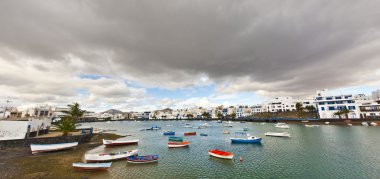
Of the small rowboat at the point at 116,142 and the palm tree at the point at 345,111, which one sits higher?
the palm tree at the point at 345,111

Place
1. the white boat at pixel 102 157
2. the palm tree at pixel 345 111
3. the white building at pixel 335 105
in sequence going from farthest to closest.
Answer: the white building at pixel 335 105
the palm tree at pixel 345 111
the white boat at pixel 102 157

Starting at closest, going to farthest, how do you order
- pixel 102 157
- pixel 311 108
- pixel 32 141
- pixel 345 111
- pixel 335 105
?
1. pixel 102 157
2. pixel 32 141
3. pixel 345 111
4. pixel 335 105
5. pixel 311 108

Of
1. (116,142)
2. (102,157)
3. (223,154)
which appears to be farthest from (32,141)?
(223,154)

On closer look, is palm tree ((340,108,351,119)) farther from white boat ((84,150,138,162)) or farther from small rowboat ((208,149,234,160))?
white boat ((84,150,138,162))

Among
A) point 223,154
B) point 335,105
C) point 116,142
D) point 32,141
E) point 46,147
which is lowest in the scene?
point 223,154

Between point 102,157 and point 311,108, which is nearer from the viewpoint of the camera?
point 102,157

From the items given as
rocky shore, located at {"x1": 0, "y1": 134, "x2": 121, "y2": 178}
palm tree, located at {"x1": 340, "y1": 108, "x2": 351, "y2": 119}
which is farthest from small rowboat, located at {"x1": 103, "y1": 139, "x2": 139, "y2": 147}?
palm tree, located at {"x1": 340, "y1": 108, "x2": 351, "y2": 119}

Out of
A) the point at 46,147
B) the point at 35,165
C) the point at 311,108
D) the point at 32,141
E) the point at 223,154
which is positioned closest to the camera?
the point at 35,165

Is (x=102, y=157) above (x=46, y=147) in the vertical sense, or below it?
below

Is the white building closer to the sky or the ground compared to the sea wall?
closer to the sky

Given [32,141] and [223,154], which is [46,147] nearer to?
[32,141]

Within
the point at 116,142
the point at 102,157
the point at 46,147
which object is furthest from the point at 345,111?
the point at 46,147

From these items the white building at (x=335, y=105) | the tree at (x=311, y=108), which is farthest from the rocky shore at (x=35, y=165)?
the tree at (x=311, y=108)

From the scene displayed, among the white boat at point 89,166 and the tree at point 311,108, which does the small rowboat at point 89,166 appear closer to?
the white boat at point 89,166
